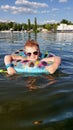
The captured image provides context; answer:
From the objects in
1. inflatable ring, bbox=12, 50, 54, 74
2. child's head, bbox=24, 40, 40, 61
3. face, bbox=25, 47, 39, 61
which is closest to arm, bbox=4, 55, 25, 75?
inflatable ring, bbox=12, 50, 54, 74

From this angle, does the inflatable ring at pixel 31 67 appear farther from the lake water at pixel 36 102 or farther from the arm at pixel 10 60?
the lake water at pixel 36 102

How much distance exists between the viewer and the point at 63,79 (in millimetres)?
8164

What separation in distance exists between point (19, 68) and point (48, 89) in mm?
2297

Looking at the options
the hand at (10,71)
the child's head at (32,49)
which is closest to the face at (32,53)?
the child's head at (32,49)

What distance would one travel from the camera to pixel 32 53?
28.9ft

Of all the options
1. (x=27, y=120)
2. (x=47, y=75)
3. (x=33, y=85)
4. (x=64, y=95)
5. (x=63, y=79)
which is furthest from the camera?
(x=47, y=75)

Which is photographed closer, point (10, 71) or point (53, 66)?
point (10, 71)

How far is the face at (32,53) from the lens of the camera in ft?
28.3

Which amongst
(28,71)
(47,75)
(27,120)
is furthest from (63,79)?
(27,120)

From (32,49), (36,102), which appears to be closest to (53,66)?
(32,49)

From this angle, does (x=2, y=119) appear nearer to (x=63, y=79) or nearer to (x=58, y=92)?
(x=58, y=92)

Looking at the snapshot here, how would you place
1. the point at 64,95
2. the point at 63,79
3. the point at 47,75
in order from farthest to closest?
the point at 47,75
the point at 63,79
the point at 64,95

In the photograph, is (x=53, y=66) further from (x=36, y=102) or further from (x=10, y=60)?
(x=36, y=102)

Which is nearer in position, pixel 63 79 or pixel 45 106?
pixel 45 106
